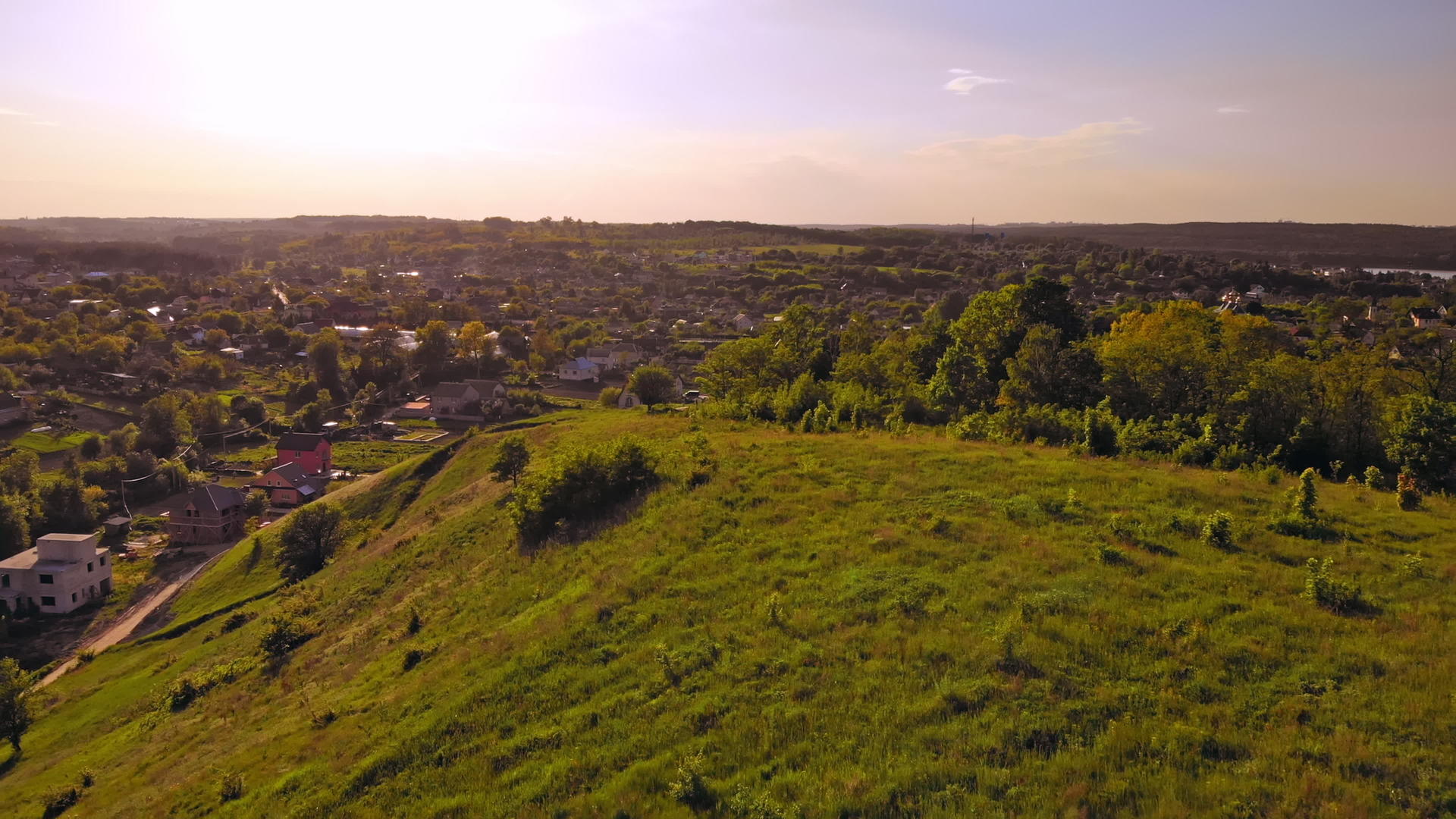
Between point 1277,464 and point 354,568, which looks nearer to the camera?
point 1277,464

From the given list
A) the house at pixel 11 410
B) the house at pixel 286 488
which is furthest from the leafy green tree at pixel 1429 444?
the house at pixel 11 410

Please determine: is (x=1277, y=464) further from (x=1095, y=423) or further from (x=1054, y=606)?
(x=1054, y=606)

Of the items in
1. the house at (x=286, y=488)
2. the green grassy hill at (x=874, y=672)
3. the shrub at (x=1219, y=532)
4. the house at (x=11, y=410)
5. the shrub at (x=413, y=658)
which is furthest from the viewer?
the house at (x=11, y=410)

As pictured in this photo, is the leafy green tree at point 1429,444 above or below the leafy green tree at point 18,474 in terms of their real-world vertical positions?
above

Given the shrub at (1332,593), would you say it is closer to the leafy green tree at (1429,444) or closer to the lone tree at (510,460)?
the leafy green tree at (1429,444)

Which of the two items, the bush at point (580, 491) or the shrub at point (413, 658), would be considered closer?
the shrub at point (413, 658)

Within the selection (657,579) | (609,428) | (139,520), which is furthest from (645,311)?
(657,579)

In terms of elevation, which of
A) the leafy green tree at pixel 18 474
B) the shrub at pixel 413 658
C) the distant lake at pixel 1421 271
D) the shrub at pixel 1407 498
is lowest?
the leafy green tree at pixel 18 474
